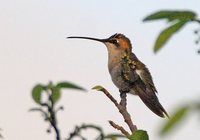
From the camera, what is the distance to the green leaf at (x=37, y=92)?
9.84ft

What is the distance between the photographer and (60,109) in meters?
3.02

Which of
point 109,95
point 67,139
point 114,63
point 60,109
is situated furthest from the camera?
point 114,63

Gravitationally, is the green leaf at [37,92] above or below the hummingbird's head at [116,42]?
below

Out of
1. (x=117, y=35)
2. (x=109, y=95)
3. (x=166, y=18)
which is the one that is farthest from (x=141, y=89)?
(x=166, y=18)

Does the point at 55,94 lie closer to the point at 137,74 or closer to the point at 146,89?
the point at 137,74

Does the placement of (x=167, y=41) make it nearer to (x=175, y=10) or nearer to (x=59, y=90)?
(x=175, y=10)

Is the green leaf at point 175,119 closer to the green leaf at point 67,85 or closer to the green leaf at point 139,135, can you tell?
the green leaf at point 67,85

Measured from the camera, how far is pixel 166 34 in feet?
6.53

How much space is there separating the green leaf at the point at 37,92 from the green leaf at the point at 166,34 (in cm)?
111

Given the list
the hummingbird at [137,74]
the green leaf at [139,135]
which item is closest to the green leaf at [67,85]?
the green leaf at [139,135]

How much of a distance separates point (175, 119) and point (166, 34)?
2.16ft

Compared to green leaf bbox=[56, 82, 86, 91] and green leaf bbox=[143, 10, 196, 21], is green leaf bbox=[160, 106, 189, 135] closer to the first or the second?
green leaf bbox=[143, 10, 196, 21]

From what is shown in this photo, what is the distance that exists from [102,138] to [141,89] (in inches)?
350

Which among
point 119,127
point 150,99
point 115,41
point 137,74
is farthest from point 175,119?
point 115,41
